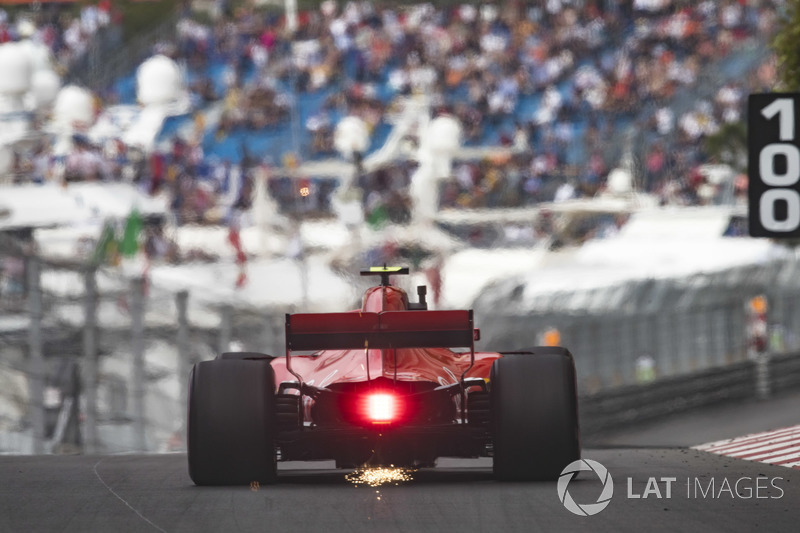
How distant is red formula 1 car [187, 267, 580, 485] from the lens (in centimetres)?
966

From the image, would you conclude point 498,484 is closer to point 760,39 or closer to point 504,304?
point 504,304

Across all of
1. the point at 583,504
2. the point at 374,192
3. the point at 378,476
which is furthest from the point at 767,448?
the point at 374,192

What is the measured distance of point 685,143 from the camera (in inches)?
1430

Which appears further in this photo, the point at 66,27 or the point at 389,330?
the point at 66,27

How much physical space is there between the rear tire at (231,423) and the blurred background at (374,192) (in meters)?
5.25

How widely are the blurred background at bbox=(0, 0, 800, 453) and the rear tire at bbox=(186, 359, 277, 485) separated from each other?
17.2 ft

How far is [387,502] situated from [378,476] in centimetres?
189

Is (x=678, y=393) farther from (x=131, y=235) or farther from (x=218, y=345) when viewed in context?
(x=131, y=235)

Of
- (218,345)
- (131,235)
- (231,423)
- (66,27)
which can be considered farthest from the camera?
(66,27)

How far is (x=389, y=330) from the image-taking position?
32.6ft

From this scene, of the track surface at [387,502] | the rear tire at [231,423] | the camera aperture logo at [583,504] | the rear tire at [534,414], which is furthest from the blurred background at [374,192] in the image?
the rear tire at [534,414]

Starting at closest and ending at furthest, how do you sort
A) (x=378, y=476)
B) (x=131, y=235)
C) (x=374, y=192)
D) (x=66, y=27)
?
(x=378, y=476) < (x=131, y=235) < (x=374, y=192) < (x=66, y=27)

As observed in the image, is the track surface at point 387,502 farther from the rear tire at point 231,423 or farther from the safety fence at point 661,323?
the safety fence at point 661,323

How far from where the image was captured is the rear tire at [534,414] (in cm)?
961
